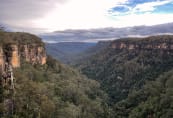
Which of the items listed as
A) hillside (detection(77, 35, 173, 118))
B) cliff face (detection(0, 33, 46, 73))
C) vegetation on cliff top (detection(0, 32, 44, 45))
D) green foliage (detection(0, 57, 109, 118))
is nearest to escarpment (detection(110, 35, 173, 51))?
hillside (detection(77, 35, 173, 118))

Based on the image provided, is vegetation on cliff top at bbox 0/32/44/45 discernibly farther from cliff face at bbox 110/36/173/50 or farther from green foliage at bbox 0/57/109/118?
cliff face at bbox 110/36/173/50

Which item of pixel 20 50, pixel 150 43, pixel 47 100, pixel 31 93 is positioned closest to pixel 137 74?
pixel 150 43

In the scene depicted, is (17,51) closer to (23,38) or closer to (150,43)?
(23,38)

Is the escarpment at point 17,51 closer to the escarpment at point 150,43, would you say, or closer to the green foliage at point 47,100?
the green foliage at point 47,100

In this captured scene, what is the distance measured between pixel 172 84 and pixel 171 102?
979 centimetres

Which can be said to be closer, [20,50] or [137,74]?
[20,50]

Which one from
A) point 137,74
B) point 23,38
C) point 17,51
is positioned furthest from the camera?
point 137,74

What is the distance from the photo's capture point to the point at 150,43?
404ft

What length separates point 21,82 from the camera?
54875mm

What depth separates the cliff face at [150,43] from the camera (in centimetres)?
11474

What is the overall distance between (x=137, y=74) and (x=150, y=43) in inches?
764

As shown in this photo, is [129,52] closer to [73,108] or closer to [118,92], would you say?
[118,92]

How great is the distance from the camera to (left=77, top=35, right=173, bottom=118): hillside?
65.7m

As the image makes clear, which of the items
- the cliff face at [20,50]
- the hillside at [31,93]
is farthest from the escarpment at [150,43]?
the cliff face at [20,50]
